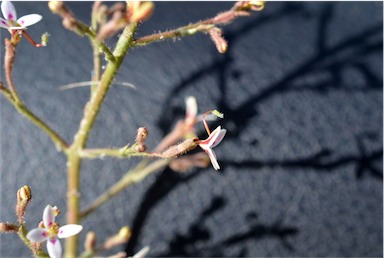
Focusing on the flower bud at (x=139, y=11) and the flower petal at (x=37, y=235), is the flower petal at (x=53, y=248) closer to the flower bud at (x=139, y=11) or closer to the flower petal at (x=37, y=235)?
the flower petal at (x=37, y=235)

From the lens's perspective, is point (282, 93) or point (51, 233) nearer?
point (51, 233)

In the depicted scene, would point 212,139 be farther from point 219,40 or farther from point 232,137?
point 232,137

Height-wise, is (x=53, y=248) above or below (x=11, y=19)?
below

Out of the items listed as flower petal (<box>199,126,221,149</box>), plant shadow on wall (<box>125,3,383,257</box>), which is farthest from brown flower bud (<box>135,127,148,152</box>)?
plant shadow on wall (<box>125,3,383,257</box>)

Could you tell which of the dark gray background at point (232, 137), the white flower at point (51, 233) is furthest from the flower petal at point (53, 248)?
the dark gray background at point (232, 137)

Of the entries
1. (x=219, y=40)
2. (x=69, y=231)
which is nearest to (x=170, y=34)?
(x=219, y=40)
